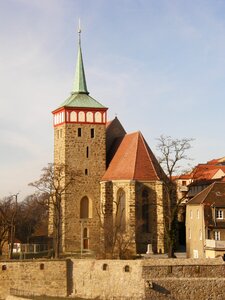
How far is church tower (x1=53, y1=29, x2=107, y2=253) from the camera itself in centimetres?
6072

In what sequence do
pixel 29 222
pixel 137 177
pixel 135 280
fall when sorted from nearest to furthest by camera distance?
pixel 135 280 → pixel 137 177 → pixel 29 222

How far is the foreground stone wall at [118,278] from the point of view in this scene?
39719mm

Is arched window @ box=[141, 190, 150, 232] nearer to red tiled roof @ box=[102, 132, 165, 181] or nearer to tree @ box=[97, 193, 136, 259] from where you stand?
red tiled roof @ box=[102, 132, 165, 181]

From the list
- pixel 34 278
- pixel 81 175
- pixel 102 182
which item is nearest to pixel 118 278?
pixel 34 278

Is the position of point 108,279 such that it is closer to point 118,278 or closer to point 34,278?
point 118,278

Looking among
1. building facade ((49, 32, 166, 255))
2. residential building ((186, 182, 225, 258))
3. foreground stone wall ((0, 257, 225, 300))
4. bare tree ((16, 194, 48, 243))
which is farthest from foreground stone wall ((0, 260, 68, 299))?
bare tree ((16, 194, 48, 243))

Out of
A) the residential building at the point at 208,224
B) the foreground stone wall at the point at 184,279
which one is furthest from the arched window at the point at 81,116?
the foreground stone wall at the point at 184,279

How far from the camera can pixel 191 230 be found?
5231 cm

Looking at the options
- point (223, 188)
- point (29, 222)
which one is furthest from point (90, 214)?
point (29, 222)

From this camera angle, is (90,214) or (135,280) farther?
(90,214)

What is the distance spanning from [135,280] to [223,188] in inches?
587

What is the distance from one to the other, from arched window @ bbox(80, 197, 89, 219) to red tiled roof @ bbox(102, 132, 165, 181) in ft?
9.52

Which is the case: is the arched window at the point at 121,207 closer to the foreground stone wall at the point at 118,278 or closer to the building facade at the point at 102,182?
the building facade at the point at 102,182

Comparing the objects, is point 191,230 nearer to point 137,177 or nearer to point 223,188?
point 223,188
